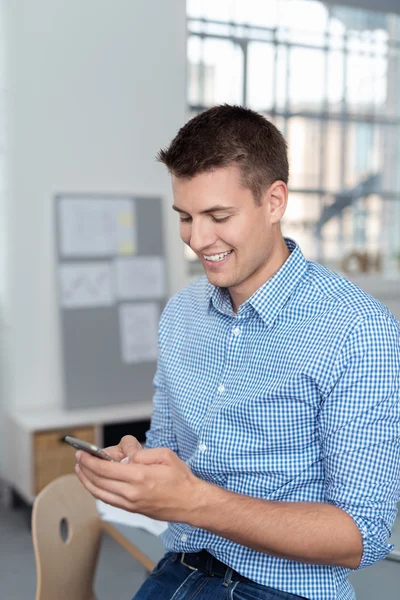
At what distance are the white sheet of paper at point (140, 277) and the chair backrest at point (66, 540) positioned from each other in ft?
8.48

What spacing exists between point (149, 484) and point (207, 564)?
0.40 metres

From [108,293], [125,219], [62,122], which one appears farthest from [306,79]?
[108,293]

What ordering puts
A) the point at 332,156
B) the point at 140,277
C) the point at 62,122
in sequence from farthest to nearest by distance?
the point at 332,156 < the point at 140,277 < the point at 62,122

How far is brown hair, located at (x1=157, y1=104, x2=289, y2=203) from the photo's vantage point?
1.40 m

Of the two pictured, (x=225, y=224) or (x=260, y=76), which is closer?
(x=225, y=224)

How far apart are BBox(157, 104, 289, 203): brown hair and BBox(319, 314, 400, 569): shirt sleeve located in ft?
1.19

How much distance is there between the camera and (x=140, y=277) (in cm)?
435

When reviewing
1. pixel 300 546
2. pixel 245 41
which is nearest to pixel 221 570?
pixel 300 546

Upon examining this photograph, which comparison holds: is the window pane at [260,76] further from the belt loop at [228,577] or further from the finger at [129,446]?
the belt loop at [228,577]

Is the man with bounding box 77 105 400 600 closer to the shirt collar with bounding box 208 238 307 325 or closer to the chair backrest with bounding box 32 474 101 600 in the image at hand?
the shirt collar with bounding box 208 238 307 325

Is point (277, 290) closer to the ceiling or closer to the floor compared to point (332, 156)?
closer to the floor

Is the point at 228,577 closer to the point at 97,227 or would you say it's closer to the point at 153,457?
the point at 153,457

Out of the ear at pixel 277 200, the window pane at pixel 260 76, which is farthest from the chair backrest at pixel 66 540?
the window pane at pixel 260 76

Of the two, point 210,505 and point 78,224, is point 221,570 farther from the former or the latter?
point 78,224
